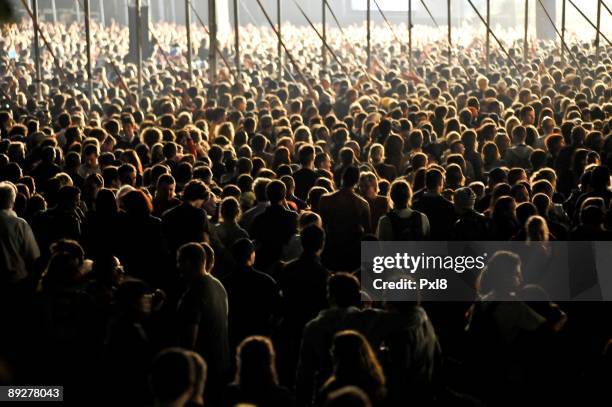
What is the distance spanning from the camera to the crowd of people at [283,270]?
22.1 ft

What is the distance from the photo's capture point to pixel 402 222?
10289 mm

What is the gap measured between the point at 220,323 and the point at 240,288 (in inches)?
17.3

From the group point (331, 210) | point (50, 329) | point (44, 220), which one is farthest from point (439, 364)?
point (44, 220)

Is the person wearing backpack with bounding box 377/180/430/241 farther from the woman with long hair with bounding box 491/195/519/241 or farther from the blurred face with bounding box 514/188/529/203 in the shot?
the blurred face with bounding box 514/188/529/203

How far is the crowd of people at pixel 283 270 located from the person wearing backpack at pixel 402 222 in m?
0.02

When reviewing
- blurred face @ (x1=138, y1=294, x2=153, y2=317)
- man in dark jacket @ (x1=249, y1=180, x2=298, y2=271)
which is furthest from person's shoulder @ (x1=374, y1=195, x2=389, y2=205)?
blurred face @ (x1=138, y1=294, x2=153, y2=317)

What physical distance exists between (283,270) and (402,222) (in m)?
1.92

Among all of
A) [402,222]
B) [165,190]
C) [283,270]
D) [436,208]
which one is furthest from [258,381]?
[165,190]

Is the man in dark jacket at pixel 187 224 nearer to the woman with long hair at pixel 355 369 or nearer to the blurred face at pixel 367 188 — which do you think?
the blurred face at pixel 367 188

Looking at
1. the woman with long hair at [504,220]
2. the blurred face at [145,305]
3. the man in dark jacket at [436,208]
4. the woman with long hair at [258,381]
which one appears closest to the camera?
the woman with long hair at [258,381]

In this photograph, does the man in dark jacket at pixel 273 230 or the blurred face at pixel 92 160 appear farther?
the blurred face at pixel 92 160

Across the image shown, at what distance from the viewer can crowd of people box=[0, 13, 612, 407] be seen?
6742 millimetres

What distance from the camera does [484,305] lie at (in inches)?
289

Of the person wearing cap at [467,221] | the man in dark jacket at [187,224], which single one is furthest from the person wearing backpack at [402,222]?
the man in dark jacket at [187,224]
